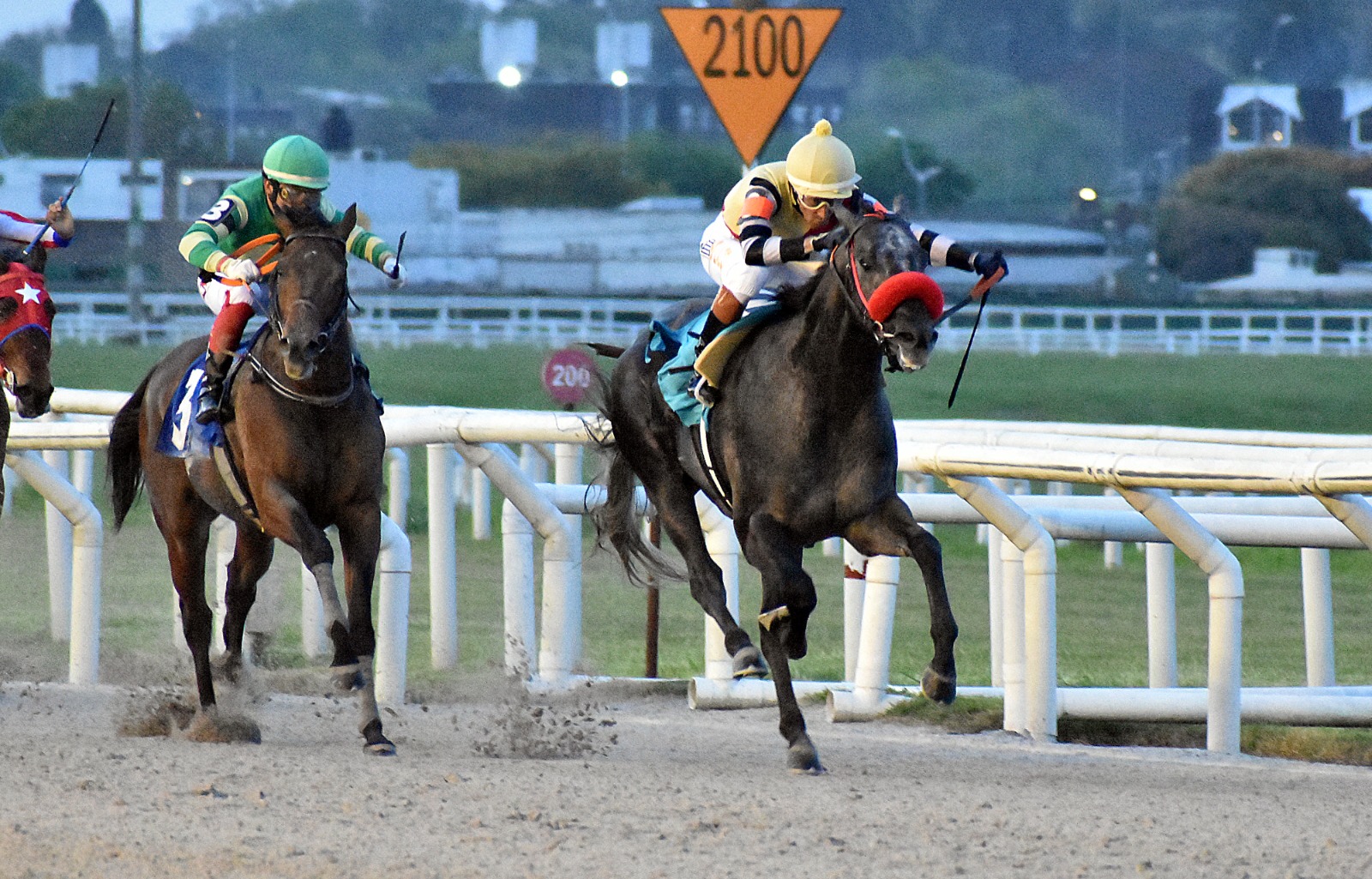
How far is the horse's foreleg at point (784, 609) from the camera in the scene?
18.4 feet

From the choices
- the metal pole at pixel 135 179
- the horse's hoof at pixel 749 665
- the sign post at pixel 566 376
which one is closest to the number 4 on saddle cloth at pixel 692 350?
the horse's hoof at pixel 749 665

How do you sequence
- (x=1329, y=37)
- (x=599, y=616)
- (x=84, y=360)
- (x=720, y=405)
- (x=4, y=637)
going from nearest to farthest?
(x=720, y=405), (x=4, y=637), (x=599, y=616), (x=84, y=360), (x=1329, y=37)

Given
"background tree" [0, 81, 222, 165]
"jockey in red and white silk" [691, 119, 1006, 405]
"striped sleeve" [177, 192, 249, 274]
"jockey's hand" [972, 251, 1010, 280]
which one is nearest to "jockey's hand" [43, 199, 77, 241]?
"striped sleeve" [177, 192, 249, 274]

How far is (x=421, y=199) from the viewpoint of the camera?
47812 millimetres

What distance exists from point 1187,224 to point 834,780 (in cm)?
4835

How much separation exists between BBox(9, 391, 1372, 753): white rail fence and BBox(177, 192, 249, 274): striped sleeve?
1.13m

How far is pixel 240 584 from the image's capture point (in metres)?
6.88

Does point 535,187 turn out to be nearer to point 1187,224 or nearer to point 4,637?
point 1187,224

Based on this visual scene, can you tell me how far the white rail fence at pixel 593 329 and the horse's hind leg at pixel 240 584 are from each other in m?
22.2

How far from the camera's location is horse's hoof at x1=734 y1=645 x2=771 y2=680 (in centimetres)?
576

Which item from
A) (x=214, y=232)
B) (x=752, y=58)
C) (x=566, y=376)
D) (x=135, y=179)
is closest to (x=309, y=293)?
(x=214, y=232)

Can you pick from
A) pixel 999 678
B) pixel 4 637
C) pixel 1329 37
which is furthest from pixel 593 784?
pixel 1329 37

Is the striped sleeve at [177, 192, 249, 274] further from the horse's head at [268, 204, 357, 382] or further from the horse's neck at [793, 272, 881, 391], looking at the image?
the horse's neck at [793, 272, 881, 391]

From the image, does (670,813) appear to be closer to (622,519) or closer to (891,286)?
(891,286)
